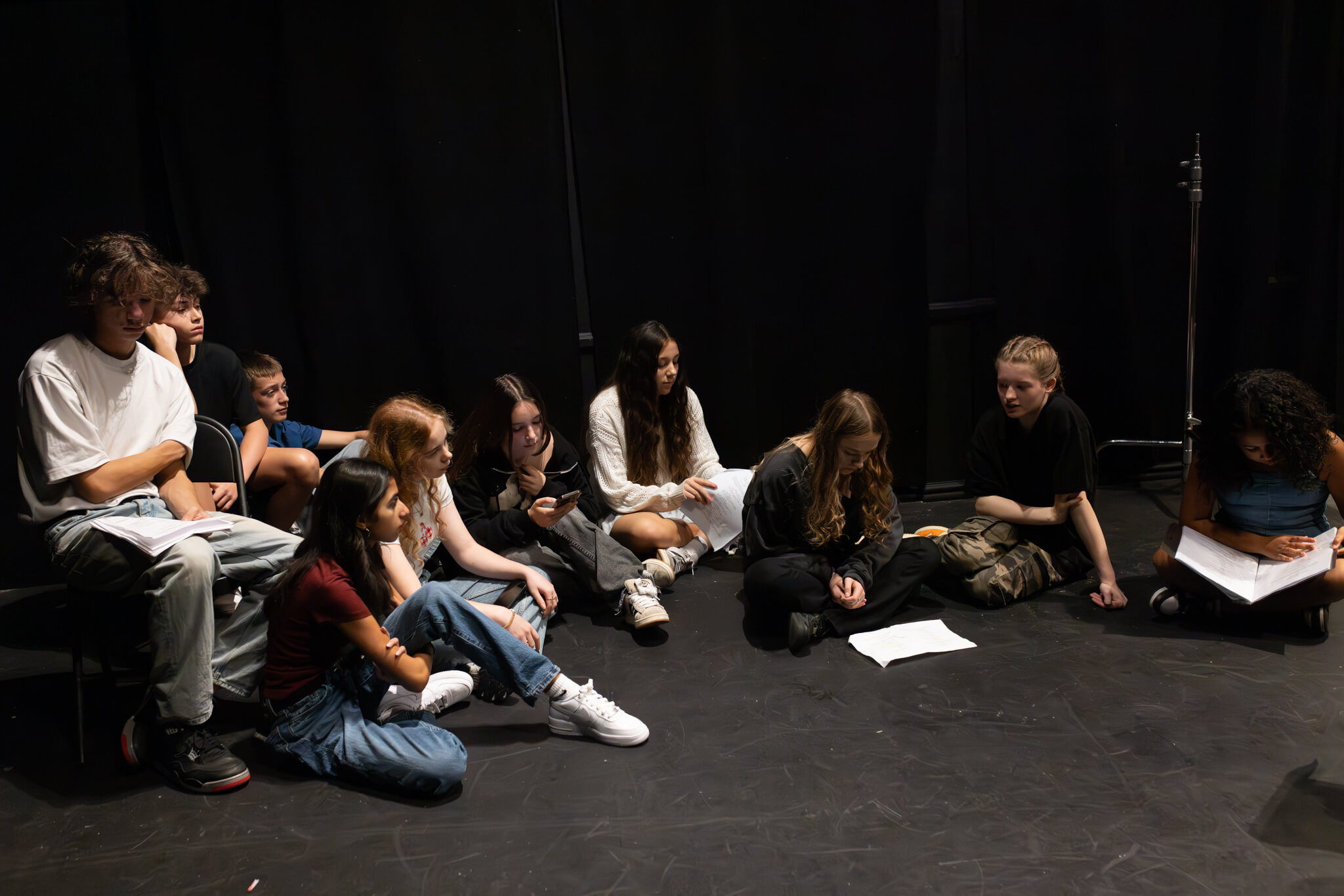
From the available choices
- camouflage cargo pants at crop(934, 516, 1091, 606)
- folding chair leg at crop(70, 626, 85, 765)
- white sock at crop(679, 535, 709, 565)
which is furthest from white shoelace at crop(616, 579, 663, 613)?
folding chair leg at crop(70, 626, 85, 765)

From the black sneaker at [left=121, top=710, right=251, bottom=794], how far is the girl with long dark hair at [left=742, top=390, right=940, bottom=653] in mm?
1544

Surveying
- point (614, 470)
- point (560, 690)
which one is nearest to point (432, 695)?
point (560, 690)

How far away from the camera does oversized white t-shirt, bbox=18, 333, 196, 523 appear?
8.09 ft

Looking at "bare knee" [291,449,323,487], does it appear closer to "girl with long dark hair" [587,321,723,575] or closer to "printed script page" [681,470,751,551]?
"girl with long dark hair" [587,321,723,575]

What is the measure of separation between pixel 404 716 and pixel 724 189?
2.54 metres

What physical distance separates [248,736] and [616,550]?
1.27 m

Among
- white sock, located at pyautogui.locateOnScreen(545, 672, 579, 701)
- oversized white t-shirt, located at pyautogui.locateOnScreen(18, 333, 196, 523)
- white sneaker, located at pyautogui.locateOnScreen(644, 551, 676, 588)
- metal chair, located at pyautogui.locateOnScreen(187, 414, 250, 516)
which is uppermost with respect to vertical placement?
oversized white t-shirt, located at pyautogui.locateOnScreen(18, 333, 196, 523)

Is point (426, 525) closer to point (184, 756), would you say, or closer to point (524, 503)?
point (524, 503)

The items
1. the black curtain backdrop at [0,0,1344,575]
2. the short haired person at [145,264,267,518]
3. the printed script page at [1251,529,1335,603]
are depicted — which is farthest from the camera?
Result: the black curtain backdrop at [0,0,1344,575]

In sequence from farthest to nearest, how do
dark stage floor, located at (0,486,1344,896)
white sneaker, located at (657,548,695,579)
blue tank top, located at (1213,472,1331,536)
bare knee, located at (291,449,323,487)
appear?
white sneaker, located at (657,548,695,579)
bare knee, located at (291,449,323,487)
blue tank top, located at (1213,472,1331,536)
dark stage floor, located at (0,486,1344,896)

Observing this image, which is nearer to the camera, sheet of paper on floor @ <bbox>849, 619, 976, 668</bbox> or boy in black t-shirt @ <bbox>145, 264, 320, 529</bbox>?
sheet of paper on floor @ <bbox>849, 619, 976, 668</bbox>

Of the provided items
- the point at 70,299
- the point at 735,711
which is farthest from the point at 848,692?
Result: the point at 70,299

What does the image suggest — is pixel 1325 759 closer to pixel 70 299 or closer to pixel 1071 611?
pixel 1071 611

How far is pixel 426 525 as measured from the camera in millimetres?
3021
